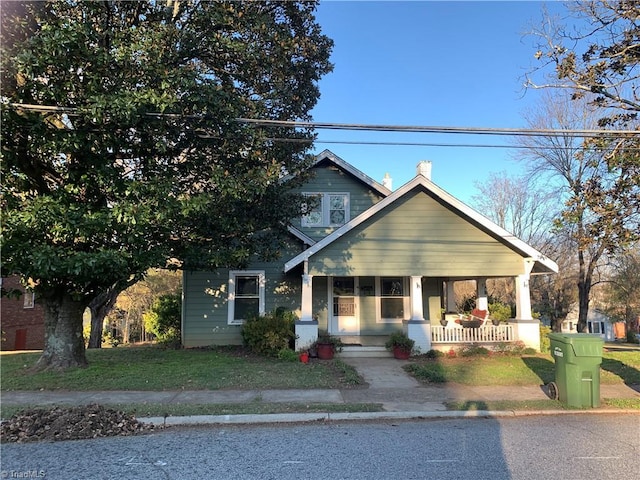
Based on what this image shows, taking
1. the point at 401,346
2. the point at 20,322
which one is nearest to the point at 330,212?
the point at 401,346

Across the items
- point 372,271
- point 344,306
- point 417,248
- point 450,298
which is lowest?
point 344,306

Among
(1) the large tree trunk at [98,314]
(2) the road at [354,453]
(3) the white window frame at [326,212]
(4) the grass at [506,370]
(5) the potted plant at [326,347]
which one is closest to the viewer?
(2) the road at [354,453]

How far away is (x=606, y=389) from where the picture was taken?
30.4ft

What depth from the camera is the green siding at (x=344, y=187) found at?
55.3 ft

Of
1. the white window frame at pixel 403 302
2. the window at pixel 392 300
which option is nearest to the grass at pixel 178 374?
the white window frame at pixel 403 302

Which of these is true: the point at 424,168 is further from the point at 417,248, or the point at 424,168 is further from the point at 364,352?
the point at 364,352

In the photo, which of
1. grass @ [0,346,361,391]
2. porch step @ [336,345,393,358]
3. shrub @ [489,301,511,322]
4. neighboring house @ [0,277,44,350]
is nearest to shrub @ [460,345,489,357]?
porch step @ [336,345,393,358]

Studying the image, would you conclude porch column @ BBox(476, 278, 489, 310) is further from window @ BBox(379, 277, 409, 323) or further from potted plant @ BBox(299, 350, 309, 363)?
potted plant @ BBox(299, 350, 309, 363)

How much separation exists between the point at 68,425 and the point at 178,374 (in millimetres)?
4089

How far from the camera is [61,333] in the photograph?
10.5 metres

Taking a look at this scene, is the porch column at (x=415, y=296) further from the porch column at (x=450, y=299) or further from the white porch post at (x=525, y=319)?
the porch column at (x=450, y=299)

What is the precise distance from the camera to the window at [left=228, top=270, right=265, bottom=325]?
15.6 m

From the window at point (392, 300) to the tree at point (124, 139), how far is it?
6207 mm

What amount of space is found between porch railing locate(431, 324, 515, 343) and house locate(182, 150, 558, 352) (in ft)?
0.10
